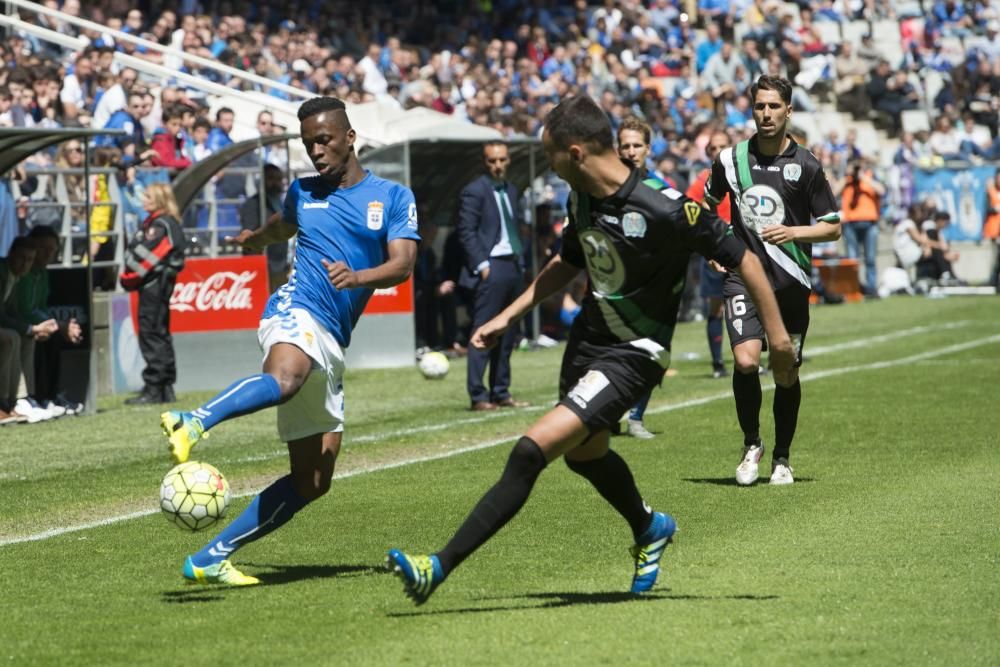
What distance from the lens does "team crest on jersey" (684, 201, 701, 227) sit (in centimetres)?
657

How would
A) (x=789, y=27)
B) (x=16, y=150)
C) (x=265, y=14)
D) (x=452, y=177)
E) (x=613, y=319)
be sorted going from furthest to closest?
(x=789, y=27), (x=265, y=14), (x=452, y=177), (x=16, y=150), (x=613, y=319)

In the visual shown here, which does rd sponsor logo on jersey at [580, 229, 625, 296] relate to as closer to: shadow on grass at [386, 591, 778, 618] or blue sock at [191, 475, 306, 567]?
shadow on grass at [386, 591, 778, 618]

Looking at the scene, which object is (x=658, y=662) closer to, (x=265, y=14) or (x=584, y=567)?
(x=584, y=567)

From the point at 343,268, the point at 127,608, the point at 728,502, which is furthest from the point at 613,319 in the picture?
the point at 728,502

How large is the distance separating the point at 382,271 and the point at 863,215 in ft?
81.5

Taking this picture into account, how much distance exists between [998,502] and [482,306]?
6.95 metres

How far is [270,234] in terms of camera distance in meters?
7.92

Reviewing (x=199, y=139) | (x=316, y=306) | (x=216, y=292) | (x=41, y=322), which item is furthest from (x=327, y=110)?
(x=199, y=139)

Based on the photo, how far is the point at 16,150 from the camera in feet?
50.0

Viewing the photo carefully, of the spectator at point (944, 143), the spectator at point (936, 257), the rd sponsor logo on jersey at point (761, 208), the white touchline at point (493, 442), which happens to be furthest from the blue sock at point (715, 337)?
the spectator at point (944, 143)

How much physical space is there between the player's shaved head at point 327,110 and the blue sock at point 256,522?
5.27 ft

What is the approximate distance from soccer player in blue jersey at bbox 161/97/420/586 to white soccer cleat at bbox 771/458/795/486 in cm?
339

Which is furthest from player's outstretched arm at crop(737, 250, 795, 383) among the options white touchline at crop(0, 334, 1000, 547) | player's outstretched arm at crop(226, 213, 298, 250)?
white touchline at crop(0, 334, 1000, 547)

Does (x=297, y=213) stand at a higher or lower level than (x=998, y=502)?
higher
